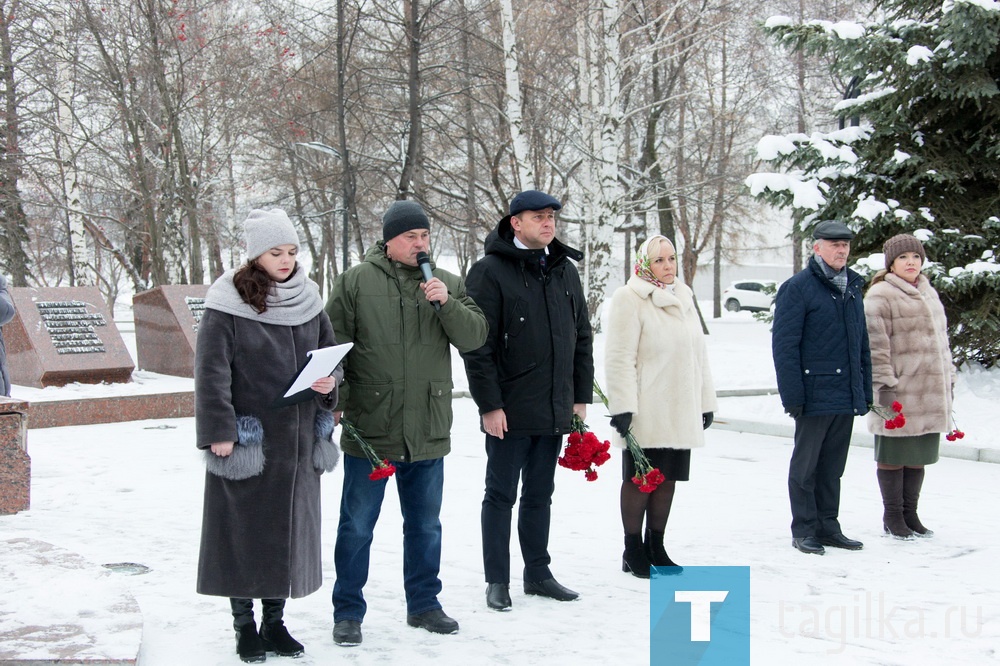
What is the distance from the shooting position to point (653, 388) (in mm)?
5531

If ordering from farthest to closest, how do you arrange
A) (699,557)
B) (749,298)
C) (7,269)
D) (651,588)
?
(749,298) < (7,269) < (699,557) < (651,588)

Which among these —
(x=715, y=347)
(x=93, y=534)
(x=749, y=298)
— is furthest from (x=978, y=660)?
(x=749, y=298)

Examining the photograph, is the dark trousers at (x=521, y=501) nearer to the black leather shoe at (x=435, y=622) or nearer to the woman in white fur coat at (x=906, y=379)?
the black leather shoe at (x=435, y=622)

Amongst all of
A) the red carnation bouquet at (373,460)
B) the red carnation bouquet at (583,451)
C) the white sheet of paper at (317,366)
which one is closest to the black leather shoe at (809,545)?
the red carnation bouquet at (583,451)

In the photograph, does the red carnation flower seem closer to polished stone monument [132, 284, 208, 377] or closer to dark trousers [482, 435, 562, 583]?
dark trousers [482, 435, 562, 583]

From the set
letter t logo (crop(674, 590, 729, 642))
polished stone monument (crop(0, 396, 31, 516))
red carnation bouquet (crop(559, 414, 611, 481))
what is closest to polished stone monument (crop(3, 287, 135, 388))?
polished stone monument (crop(0, 396, 31, 516))

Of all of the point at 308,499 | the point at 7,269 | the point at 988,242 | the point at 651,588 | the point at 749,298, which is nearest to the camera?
the point at 308,499

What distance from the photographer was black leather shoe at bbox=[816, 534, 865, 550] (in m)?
6.13

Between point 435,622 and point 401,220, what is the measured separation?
5.68 feet

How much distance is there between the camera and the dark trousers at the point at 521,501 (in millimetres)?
4953

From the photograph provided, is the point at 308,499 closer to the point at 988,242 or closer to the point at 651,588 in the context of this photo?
the point at 651,588

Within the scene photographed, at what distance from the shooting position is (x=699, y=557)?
5.88 metres

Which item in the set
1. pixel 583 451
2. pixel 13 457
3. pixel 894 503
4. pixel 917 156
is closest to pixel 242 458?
pixel 583 451

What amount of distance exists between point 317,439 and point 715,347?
55.1 ft
